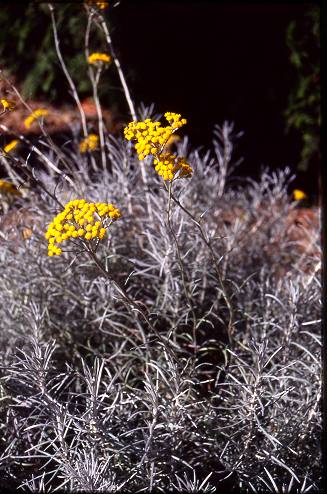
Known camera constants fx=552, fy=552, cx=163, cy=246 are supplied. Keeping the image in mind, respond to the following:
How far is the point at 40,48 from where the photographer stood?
194 inches

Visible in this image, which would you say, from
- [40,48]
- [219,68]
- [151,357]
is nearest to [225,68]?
[219,68]

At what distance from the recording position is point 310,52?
13.0 feet

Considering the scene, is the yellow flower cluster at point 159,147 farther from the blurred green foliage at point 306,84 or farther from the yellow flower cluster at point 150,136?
the blurred green foliage at point 306,84

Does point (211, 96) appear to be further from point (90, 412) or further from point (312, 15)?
point (90, 412)

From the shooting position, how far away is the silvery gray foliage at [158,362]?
164 cm

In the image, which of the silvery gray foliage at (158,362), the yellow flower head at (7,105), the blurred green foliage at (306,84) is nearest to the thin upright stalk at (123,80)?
the silvery gray foliage at (158,362)

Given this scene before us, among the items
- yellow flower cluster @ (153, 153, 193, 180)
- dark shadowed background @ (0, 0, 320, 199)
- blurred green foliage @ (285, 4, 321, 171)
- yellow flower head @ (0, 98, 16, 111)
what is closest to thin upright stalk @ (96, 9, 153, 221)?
yellow flower head @ (0, 98, 16, 111)

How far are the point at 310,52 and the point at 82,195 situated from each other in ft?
8.02

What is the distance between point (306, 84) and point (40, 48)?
241 cm

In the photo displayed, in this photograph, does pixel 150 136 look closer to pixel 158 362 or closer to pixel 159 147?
pixel 159 147

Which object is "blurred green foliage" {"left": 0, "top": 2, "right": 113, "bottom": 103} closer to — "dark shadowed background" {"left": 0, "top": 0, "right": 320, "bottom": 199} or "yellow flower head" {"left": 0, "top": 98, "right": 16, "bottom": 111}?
"dark shadowed background" {"left": 0, "top": 0, "right": 320, "bottom": 199}

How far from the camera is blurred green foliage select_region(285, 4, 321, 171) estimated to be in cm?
391

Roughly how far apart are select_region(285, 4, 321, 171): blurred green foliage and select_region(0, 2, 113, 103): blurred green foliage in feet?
4.90

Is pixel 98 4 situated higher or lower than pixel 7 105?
higher
